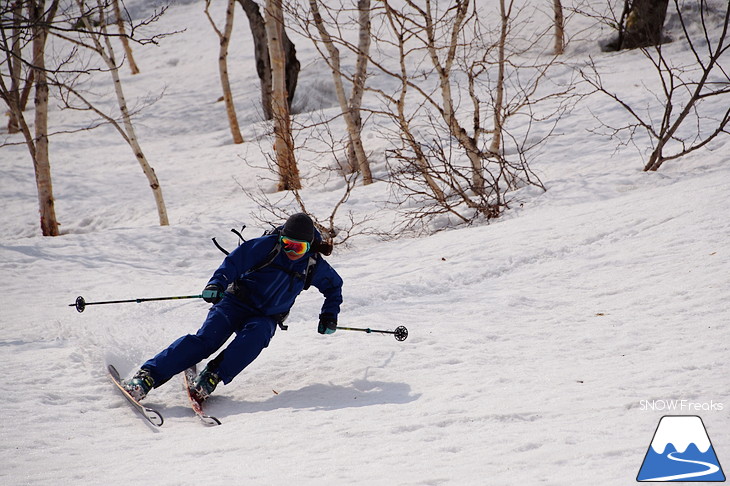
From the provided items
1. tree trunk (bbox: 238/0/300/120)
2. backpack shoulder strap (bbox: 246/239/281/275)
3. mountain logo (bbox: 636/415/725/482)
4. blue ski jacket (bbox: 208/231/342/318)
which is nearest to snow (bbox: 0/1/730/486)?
mountain logo (bbox: 636/415/725/482)

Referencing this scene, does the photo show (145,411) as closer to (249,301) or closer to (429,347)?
(249,301)

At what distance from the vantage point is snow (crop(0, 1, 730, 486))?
125 inches

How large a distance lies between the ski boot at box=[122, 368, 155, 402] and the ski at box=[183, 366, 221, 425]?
29 centimetres

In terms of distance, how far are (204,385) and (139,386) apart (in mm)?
427

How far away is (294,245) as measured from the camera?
4.73 metres

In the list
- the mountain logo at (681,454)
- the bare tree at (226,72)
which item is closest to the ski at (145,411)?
the mountain logo at (681,454)

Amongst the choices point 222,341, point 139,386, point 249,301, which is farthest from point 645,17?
point 139,386

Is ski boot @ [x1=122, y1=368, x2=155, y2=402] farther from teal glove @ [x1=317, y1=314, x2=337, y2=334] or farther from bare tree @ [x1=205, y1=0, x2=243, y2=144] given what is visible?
bare tree @ [x1=205, y1=0, x2=243, y2=144]

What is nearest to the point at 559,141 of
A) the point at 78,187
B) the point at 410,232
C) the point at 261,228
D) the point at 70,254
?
the point at 410,232

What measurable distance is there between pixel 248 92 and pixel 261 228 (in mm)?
11654

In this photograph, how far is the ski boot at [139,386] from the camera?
4172 millimetres

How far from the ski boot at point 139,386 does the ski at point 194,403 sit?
288 mm

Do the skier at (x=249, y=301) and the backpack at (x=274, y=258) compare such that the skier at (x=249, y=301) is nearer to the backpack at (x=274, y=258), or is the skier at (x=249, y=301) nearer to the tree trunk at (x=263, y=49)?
the backpack at (x=274, y=258)

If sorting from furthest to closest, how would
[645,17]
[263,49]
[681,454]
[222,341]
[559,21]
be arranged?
[263,49] < [559,21] < [645,17] < [222,341] < [681,454]
